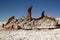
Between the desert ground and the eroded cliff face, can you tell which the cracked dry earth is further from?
the eroded cliff face

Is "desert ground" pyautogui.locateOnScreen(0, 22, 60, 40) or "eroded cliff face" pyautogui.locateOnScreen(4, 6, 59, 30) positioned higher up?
"eroded cliff face" pyautogui.locateOnScreen(4, 6, 59, 30)

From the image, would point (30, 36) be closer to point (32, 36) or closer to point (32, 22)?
point (32, 36)

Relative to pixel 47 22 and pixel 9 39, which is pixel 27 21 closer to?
pixel 47 22

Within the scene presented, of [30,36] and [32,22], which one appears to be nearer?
[30,36]

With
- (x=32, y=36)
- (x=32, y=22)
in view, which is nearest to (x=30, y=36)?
(x=32, y=36)

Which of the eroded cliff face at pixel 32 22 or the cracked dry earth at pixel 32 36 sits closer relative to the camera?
the cracked dry earth at pixel 32 36

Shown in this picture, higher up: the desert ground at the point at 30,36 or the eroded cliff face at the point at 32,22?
the eroded cliff face at the point at 32,22

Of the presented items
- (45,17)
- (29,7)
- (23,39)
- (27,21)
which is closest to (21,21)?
(27,21)

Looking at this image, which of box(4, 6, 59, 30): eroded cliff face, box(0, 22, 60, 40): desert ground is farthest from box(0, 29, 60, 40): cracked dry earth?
box(4, 6, 59, 30): eroded cliff face

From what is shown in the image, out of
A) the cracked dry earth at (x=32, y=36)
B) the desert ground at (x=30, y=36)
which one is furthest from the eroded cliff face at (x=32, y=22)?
the cracked dry earth at (x=32, y=36)

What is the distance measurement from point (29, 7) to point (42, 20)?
13.3 ft

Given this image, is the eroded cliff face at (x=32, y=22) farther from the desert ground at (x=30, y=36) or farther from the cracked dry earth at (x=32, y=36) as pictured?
the cracked dry earth at (x=32, y=36)

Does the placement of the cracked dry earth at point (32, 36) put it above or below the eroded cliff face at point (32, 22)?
below

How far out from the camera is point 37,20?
1187 inches
